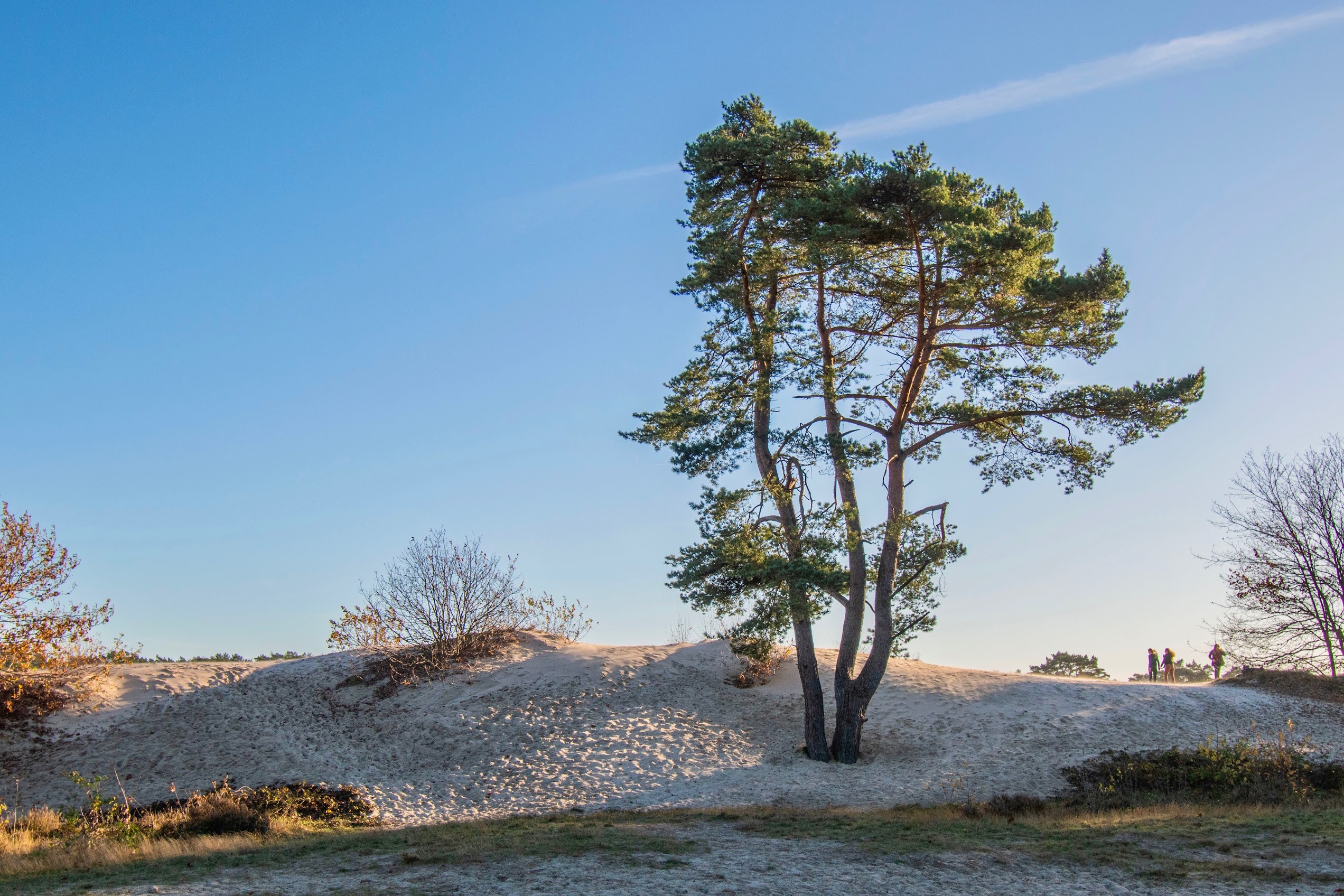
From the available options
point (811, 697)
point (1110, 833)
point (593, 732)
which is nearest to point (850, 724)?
point (811, 697)

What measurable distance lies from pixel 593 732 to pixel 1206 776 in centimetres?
1134

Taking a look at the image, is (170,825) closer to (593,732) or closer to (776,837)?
(776,837)

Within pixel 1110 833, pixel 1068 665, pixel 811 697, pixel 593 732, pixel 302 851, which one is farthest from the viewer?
pixel 1068 665

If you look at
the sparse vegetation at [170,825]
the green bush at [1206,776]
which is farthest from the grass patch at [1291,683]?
the sparse vegetation at [170,825]

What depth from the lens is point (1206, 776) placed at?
16438 millimetres

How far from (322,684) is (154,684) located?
3774 mm

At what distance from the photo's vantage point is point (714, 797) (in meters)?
16.1

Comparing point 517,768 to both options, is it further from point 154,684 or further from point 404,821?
point 154,684

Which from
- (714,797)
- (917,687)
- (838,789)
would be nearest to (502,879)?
(714,797)

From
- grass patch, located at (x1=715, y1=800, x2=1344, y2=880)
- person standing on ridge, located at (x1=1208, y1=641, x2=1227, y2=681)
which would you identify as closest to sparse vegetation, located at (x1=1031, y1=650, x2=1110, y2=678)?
person standing on ridge, located at (x1=1208, y1=641, x2=1227, y2=681)

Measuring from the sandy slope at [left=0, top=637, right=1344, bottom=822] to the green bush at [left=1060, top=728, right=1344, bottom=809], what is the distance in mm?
719

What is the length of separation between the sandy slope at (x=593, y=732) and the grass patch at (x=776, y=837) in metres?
2.26

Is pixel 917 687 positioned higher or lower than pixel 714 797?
higher

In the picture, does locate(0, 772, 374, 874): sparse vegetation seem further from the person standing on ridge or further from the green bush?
the person standing on ridge
